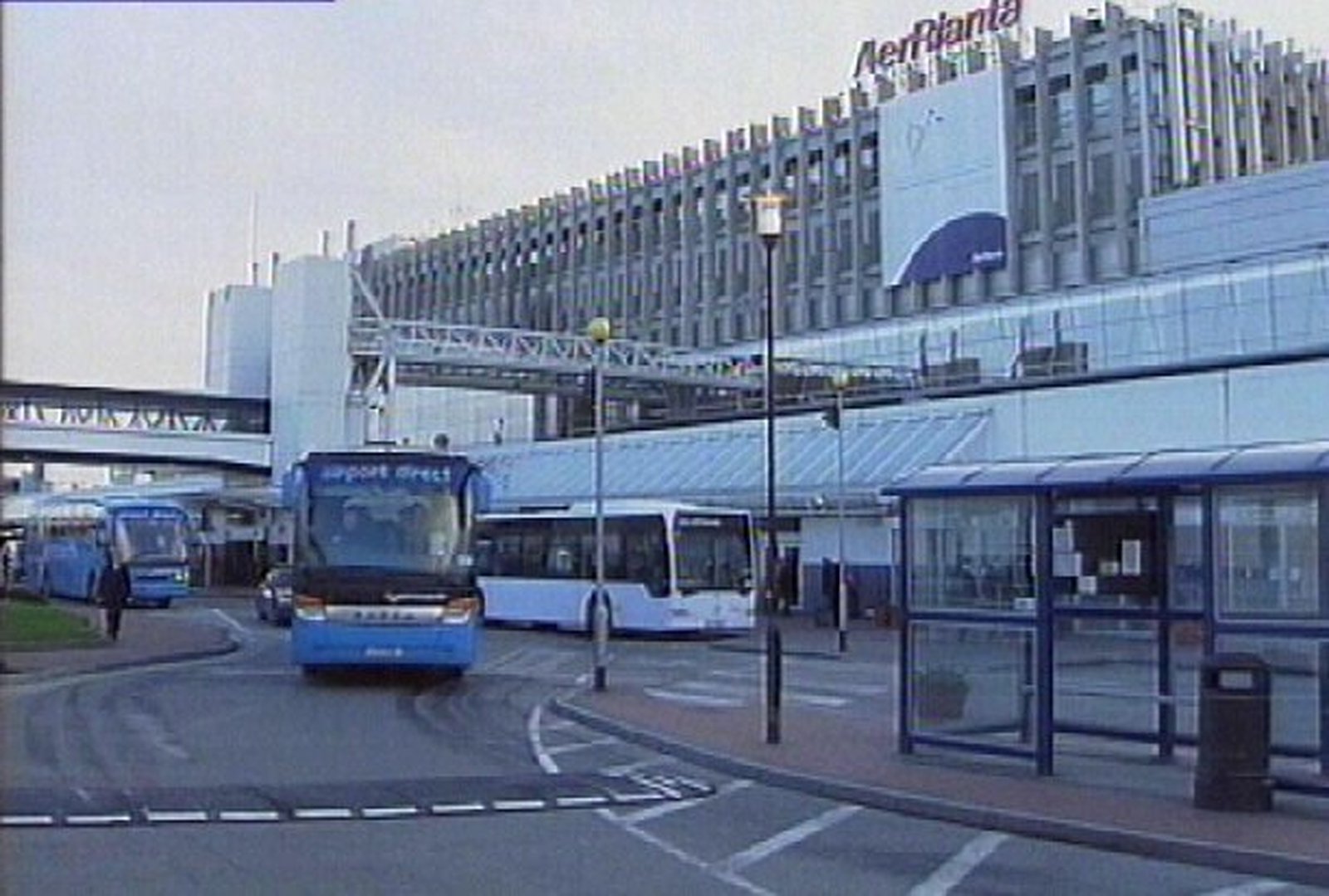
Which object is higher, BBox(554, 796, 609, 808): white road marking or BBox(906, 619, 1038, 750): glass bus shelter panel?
BBox(906, 619, 1038, 750): glass bus shelter panel

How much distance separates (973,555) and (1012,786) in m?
2.31

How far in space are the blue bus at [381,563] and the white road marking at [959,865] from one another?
513 inches

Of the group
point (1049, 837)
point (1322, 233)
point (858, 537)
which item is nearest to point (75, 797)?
point (1049, 837)

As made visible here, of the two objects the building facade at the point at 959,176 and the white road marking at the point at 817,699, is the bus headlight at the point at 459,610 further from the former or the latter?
the building facade at the point at 959,176

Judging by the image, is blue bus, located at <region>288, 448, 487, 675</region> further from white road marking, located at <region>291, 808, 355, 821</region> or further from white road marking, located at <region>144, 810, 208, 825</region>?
white road marking, located at <region>144, 810, 208, 825</region>

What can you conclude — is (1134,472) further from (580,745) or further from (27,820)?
(27,820)

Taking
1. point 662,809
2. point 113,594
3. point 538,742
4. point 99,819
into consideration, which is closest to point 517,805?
point 662,809

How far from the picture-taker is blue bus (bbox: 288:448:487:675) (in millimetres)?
24266

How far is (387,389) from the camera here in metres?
64.1

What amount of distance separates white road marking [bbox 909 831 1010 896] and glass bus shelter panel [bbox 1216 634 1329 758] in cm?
271

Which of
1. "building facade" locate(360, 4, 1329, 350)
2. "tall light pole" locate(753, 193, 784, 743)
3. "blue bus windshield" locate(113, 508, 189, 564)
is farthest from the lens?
"building facade" locate(360, 4, 1329, 350)

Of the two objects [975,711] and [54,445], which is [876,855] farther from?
[54,445]

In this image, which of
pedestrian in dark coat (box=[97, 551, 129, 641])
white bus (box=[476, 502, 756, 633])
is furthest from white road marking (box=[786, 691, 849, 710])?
pedestrian in dark coat (box=[97, 551, 129, 641])

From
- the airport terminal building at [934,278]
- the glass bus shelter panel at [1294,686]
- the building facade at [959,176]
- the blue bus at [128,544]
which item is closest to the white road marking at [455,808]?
the glass bus shelter panel at [1294,686]
